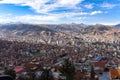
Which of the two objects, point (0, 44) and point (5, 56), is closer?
point (5, 56)

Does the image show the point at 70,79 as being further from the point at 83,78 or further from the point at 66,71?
the point at 83,78

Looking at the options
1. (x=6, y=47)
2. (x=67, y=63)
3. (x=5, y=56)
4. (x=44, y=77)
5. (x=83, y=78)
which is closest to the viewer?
(x=67, y=63)

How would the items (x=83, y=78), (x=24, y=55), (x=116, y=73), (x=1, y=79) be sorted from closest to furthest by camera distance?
(x=1, y=79), (x=116, y=73), (x=83, y=78), (x=24, y=55)

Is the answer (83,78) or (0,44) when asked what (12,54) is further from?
(83,78)

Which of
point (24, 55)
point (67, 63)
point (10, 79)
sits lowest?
point (24, 55)

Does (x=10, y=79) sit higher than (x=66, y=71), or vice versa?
(x=10, y=79)

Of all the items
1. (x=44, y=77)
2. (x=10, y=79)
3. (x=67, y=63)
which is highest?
(x=10, y=79)

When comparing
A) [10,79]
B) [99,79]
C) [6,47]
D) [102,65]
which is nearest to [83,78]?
[99,79]

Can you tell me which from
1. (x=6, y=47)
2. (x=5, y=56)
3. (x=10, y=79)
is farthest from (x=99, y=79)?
(x=6, y=47)

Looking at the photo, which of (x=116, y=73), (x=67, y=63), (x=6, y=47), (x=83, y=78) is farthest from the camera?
(x=6, y=47)
